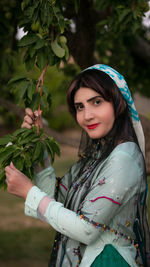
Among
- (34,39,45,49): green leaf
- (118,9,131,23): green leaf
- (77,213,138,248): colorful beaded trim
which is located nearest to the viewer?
(77,213,138,248): colorful beaded trim

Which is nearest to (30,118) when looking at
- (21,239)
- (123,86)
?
(123,86)

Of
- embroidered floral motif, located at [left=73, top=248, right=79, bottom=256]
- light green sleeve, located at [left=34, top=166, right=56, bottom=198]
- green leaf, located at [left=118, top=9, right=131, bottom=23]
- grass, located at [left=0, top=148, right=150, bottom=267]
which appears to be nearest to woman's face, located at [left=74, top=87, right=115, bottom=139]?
light green sleeve, located at [left=34, top=166, right=56, bottom=198]

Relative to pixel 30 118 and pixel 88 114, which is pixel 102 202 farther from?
pixel 30 118

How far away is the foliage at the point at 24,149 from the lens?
1.59 meters

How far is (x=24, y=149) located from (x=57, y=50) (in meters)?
0.52

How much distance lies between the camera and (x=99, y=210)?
4.78 ft

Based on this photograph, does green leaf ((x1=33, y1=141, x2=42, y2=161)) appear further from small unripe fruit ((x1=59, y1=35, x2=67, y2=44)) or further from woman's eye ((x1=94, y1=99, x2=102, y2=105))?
small unripe fruit ((x1=59, y1=35, x2=67, y2=44))

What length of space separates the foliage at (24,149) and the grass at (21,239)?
2883mm

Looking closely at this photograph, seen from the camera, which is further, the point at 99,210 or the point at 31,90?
the point at 31,90

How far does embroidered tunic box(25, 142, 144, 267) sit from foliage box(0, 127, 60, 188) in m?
0.13

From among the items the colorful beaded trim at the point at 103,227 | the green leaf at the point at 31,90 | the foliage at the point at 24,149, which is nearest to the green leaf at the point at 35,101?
the green leaf at the point at 31,90

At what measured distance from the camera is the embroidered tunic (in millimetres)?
1464

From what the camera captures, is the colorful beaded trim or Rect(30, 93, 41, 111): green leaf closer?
the colorful beaded trim

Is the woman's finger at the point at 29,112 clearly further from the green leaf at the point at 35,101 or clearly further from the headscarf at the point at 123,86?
the headscarf at the point at 123,86
